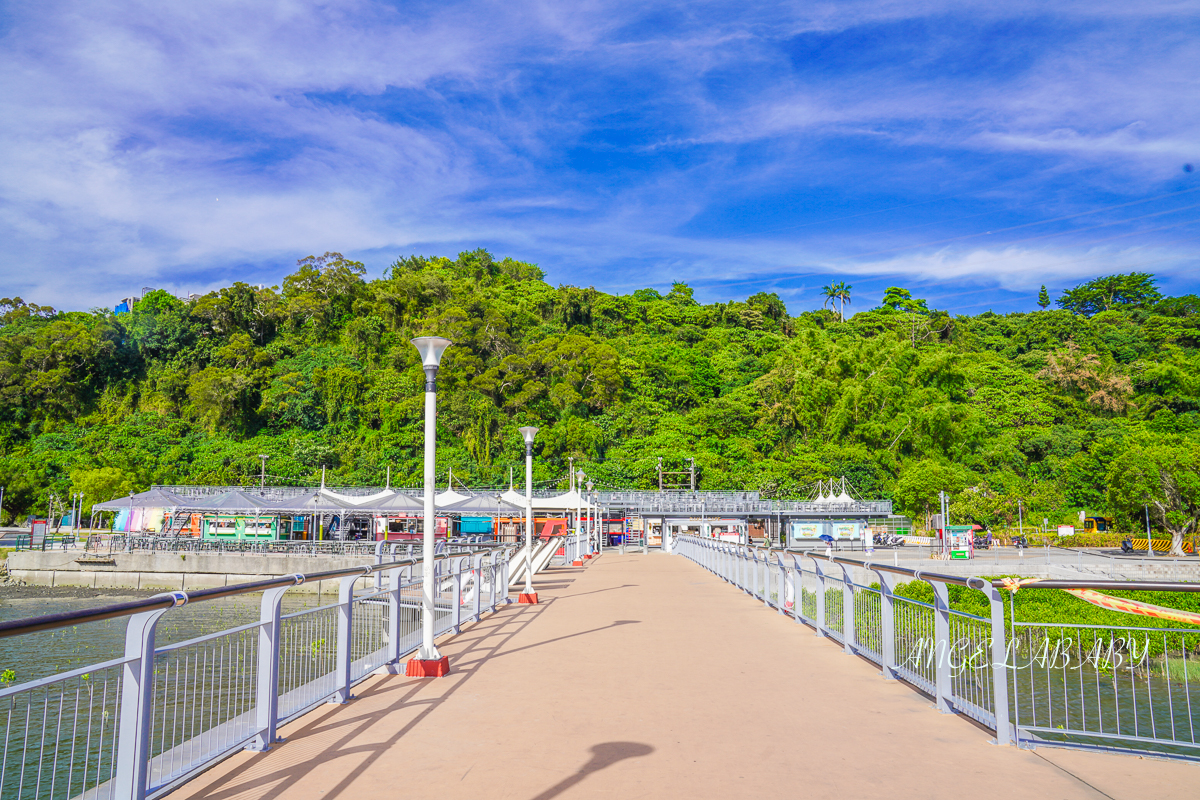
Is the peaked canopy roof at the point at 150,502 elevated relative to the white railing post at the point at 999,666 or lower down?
elevated

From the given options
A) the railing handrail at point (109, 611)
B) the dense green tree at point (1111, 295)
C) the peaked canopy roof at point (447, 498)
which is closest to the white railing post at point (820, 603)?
the railing handrail at point (109, 611)

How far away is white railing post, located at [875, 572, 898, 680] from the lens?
24.6 ft

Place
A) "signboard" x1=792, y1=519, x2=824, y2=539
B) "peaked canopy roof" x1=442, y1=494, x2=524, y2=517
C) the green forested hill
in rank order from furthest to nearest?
the green forested hill, "signboard" x1=792, y1=519, x2=824, y2=539, "peaked canopy roof" x1=442, y1=494, x2=524, y2=517

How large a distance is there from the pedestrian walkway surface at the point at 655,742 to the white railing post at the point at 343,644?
16cm

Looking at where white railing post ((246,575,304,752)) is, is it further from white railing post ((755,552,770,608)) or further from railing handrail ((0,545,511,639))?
white railing post ((755,552,770,608))

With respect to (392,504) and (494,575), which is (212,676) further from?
(392,504)

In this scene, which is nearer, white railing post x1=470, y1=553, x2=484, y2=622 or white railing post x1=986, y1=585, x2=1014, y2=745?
white railing post x1=986, y1=585, x2=1014, y2=745

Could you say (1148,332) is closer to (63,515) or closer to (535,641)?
(535,641)

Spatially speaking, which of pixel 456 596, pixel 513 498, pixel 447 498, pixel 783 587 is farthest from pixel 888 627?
pixel 447 498

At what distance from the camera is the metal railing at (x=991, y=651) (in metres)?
5.24

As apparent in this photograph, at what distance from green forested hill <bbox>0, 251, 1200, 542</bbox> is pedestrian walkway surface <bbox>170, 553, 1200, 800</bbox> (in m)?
52.1

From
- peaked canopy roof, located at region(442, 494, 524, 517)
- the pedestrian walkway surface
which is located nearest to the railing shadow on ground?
the pedestrian walkway surface

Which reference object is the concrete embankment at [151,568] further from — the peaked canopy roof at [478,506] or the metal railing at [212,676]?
the metal railing at [212,676]

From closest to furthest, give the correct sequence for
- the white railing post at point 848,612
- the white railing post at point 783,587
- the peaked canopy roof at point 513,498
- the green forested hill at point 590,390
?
1. the white railing post at point 848,612
2. the white railing post at point 783,587
3. the peaked canopy roof at point 513,498
4. the green forested hill at point 590,390
